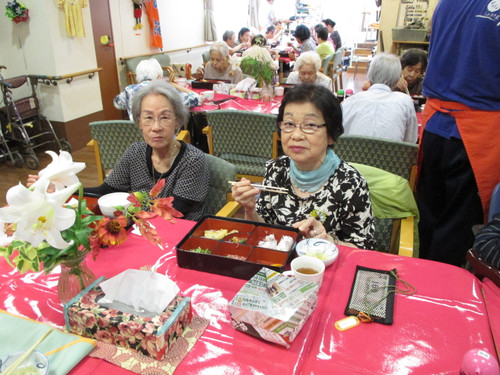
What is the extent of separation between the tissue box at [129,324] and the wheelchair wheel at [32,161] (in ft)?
12.3

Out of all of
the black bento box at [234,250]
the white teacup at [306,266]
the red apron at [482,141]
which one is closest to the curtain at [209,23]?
the red apron at [482,141]

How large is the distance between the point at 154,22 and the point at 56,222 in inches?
243

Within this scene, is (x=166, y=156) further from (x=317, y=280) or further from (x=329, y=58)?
(x=329, y=58)

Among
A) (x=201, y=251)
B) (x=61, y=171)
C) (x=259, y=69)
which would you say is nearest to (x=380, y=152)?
(x=201, y=251)

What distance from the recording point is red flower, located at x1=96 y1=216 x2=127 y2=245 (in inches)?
42.0

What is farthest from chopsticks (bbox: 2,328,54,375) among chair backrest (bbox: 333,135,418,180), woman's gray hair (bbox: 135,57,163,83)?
woman's gray hair (bbox: 135,57,163,83)

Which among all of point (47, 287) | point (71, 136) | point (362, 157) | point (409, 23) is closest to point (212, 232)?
point (47, 287)

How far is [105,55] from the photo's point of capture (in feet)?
17.8

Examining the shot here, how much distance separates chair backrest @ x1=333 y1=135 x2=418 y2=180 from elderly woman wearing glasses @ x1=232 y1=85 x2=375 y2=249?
2.07 feet

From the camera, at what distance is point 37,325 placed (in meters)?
1.03

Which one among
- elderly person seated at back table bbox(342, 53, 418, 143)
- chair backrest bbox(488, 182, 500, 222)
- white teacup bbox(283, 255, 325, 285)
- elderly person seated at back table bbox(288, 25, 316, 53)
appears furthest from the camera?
elderly person seated at back table bbox(288, 25, 316, 53)

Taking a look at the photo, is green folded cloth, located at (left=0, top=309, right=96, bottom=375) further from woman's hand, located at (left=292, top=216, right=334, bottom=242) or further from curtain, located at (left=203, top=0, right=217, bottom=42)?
curtain, located at (left=203, top=0, right=217, bottom=42)

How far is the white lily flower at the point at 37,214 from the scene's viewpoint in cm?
84

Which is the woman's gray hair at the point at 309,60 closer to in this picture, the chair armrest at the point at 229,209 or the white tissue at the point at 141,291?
the chair armrest at the point at 229,209
